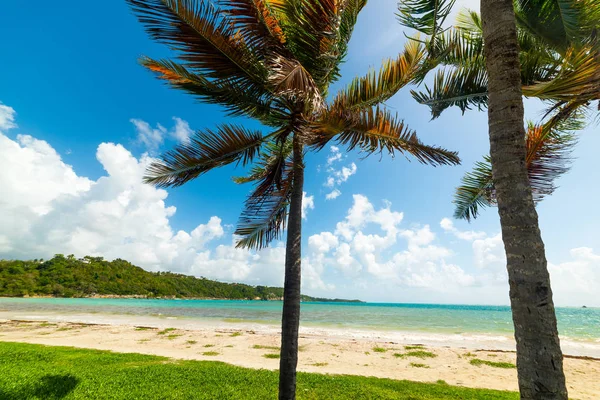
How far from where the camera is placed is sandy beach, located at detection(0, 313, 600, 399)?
9992 mm

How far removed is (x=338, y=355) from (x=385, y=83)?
1203 centimetres

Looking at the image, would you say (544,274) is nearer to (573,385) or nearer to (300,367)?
(300,367)

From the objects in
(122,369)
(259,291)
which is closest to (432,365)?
(122,369)

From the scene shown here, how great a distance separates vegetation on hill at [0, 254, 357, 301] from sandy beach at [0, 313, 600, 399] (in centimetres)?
6950

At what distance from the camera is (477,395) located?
24.0 feet

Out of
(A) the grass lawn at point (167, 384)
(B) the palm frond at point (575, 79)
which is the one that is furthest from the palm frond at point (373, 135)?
(A) the grass lawn at point (167, 384)

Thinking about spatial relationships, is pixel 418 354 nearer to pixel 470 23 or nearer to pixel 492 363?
pixel 492 363

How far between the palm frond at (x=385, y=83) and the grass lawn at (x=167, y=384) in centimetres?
591

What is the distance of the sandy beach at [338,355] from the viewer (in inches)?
393

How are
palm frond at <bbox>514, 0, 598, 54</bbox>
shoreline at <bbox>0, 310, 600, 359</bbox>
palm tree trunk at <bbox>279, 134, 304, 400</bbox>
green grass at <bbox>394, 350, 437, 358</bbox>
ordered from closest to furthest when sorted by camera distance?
palm frond at <bbox>514, 0, 598, 54</bbox>
palm tree trunk at <bbox>279, 134, 304, 400</bbox>
green grass at <bbox>394, 350, 437, 358</bbox>
shoreline at <bbox>0, 310, 600, 359</bbox>

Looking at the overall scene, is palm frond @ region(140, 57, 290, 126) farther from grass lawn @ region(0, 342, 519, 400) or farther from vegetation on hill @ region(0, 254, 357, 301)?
vegetation on hill @ region(0, 254, 357, 301)

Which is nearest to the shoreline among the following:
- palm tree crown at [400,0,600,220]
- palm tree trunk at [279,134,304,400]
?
palm tree crown at [400,0,600,220]

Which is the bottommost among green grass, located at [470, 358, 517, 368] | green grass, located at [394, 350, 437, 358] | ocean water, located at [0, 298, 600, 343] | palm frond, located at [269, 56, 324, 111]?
ocean water, located at [0, 298, 600, 343]

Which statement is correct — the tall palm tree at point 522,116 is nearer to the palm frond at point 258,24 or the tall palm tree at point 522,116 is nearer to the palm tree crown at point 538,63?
the palm tree crown at point 538,63
